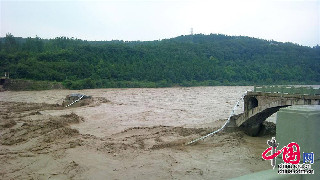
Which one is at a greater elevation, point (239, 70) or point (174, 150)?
point (239, 70)

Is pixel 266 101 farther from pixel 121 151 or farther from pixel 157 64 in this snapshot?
pixel 157 64

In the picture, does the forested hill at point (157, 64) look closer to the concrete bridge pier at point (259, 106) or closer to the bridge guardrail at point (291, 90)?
the concrete bridge pier at point (259, 106)

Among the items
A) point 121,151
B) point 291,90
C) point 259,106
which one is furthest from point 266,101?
point 121,151

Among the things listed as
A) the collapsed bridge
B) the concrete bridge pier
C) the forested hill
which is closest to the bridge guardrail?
the collapsed bridge

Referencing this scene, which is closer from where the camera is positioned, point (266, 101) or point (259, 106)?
point (266, 101)

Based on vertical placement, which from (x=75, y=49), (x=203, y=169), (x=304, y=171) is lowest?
(x=203, y=169)

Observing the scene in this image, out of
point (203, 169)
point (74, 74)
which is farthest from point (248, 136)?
point (74, 74)

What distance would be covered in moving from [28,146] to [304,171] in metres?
12.9

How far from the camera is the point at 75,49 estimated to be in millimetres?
76562

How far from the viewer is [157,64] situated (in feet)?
263

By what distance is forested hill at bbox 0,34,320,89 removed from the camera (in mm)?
61125

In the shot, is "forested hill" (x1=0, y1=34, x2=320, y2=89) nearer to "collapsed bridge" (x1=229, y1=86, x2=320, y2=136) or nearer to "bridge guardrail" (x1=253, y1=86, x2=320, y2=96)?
"collapsed bridge" (x1=229, y1=86, x2=320, y2=136)

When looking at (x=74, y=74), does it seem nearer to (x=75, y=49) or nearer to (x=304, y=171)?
(x=75, y=49)

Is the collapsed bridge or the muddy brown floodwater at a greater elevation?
the collapsed bridge
